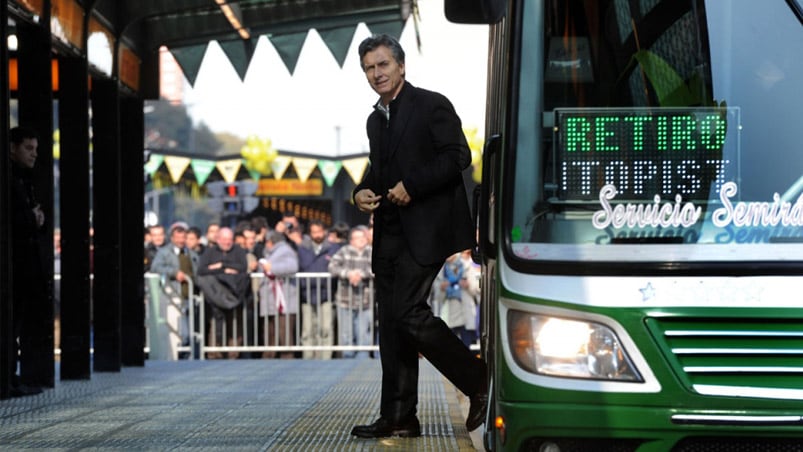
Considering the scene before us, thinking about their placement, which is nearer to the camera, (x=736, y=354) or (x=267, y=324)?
(x=736, y=354)

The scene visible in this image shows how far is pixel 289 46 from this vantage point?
16766 millimetres

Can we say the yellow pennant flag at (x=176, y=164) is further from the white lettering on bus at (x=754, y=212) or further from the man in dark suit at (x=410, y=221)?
the white lettering on bus at (x=754, y=212)

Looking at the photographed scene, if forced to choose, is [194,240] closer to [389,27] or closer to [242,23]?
[242,23]

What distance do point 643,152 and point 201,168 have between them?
3896 centimetres

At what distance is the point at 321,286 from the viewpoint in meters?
21.3

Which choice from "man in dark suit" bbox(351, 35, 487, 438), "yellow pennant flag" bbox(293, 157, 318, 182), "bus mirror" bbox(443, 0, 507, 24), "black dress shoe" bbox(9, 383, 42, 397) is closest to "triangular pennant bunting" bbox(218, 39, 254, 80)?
"black dress shoe" bbox(9, 383, 42, 397)

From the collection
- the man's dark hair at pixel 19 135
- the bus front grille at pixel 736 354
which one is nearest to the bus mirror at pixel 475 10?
the bus front grille at pixel 736 354

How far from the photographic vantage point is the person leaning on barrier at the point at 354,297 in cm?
2114

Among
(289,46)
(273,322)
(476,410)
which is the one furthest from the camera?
(273,322)

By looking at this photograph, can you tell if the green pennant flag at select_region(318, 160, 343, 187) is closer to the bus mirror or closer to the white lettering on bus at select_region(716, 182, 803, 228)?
the bus mirror

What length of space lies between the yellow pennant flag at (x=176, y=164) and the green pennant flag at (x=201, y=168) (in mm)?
239

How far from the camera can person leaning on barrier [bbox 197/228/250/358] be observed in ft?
69.6

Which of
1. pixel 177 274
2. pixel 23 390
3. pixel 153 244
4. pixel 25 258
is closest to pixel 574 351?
pixel 23 390

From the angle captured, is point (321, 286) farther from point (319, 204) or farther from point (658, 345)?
point (319, 204)
